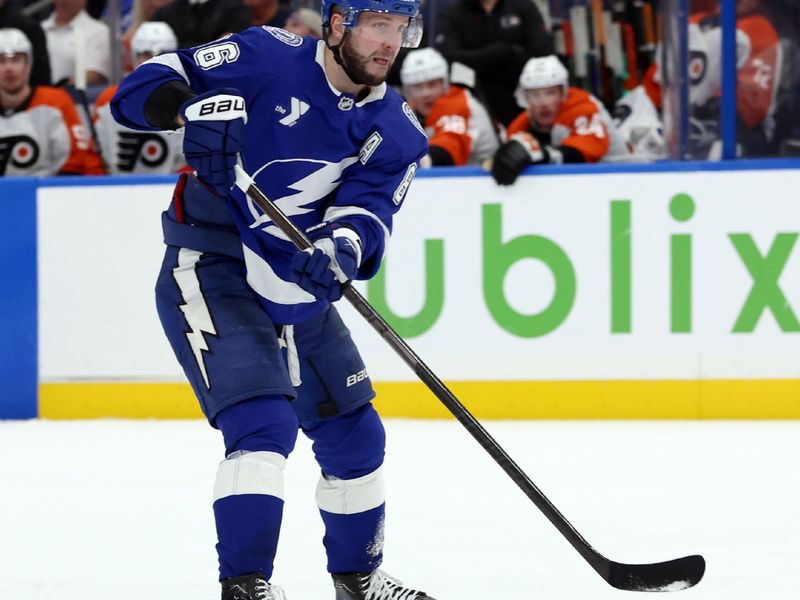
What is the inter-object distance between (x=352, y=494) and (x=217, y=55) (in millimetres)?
831

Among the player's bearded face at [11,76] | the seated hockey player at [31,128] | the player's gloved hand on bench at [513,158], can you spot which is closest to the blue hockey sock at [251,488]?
the player's gloved hand on bench at [513,158]

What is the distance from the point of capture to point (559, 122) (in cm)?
542

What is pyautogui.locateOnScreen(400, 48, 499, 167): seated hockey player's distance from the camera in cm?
547

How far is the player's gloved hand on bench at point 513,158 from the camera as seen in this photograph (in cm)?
514

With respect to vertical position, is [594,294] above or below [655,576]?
below

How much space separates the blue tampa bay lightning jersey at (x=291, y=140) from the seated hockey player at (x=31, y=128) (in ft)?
9.75

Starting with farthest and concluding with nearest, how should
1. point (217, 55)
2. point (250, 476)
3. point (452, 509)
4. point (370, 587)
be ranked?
1. point (452, 509)
2. point (370, 587)
3. point (217, 55)
4. point (250, 476)

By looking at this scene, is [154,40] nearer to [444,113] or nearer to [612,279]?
[444,113]

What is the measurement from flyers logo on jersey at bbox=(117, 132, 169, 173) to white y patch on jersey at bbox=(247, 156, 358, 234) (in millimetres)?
2952

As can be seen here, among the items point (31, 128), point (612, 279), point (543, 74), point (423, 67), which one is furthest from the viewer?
point (423, 67)

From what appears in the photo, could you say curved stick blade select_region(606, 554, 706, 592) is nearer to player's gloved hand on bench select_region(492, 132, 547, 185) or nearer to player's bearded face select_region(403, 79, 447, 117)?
player's gloved hand on bench select_region(492, 132, 547, 185)

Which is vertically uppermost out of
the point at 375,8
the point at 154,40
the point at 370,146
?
the point at 375,8

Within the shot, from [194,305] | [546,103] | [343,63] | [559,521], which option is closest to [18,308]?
[546,103]

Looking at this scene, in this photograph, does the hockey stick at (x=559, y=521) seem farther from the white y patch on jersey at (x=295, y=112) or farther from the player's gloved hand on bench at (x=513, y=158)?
the player's gloved hand on bench at (x=513, y=158)
